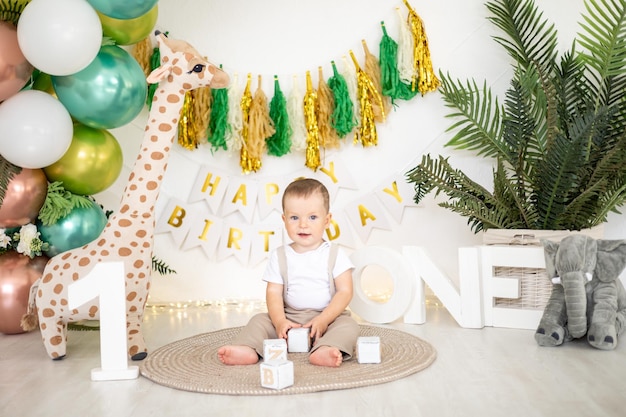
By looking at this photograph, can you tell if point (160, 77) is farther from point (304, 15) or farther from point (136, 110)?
point (304, 15)

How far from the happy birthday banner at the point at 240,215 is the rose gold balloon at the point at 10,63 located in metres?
0.93

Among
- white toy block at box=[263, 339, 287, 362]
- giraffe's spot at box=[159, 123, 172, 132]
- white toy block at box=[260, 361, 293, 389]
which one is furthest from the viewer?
giraffe's spot at box=[159, 123, 172, 132]

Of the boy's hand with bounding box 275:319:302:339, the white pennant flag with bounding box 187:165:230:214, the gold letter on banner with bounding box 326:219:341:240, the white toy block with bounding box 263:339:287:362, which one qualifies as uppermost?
the white pennant flag with bounding box 187:165:230:214

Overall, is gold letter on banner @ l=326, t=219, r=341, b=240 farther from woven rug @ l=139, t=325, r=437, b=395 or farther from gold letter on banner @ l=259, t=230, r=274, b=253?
woven rug @ l=139, t=325, r=437, b=395

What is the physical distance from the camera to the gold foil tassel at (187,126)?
2.95m

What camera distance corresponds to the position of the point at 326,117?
2.93 m

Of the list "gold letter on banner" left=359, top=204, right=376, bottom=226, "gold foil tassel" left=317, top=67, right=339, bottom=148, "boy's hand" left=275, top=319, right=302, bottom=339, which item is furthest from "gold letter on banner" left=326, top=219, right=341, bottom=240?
"boy's hand" left=275, top=319, right=302, bottom=339

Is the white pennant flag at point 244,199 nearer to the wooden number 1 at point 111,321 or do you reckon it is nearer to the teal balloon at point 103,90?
the teal balloon at point 103,90

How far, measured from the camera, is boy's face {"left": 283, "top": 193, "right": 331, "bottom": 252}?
2178 mm

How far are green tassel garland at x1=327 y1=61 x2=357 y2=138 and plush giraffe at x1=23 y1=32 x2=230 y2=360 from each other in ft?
2.73

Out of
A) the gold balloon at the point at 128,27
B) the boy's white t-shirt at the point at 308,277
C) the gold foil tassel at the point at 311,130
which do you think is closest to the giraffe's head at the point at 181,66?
the gold balloon at the point at 128,27

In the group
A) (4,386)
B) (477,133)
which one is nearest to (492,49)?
(477,133)

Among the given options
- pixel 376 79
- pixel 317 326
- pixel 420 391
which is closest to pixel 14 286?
pixel 317 326

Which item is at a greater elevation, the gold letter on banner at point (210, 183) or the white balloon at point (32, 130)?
the white balloon at point (32, 130)
